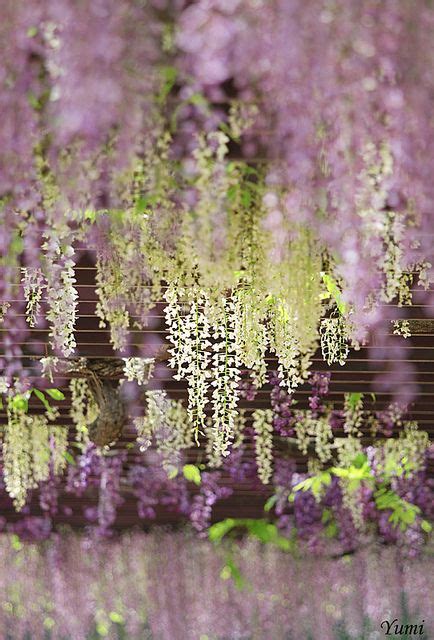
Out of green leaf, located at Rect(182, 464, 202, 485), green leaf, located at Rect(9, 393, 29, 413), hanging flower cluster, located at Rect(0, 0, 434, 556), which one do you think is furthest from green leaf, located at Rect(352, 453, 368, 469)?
hanging flower cluster, located at Rect(0, 0, 434, 556)

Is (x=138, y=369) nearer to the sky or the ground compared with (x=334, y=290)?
nearer to the ground

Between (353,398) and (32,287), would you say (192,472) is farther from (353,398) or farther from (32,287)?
(32,287)

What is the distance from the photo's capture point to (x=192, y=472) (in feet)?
25.8

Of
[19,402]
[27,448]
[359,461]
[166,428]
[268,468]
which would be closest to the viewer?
[19,402]

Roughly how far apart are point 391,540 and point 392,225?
592 centimetres

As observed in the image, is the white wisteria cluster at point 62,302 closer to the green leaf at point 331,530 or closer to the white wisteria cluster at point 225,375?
the white wisteria cluster at point 225,375

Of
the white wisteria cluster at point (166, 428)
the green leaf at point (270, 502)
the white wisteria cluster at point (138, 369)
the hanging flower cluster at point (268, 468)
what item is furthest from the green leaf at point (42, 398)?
the green leaf at point (270, 502)

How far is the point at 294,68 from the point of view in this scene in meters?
2.85

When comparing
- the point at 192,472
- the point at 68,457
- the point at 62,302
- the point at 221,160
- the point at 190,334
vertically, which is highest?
the point at 221,160

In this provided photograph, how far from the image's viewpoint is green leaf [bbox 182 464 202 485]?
7.79 m

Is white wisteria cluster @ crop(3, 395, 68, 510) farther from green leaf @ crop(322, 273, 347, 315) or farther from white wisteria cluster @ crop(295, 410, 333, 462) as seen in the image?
green leaf @ crop(322, 273, 347, 315)

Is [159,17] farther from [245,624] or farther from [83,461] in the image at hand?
[245,624]
